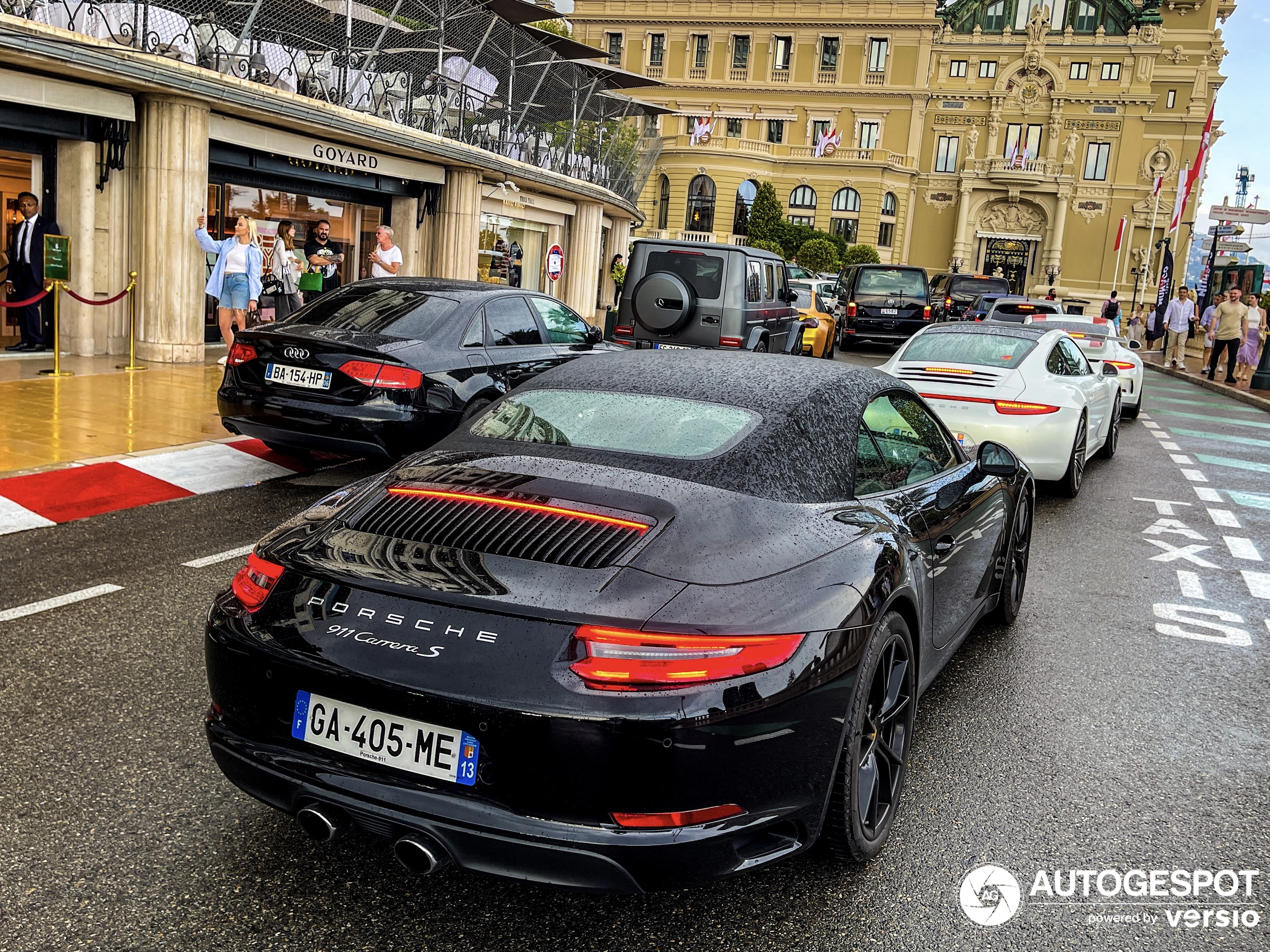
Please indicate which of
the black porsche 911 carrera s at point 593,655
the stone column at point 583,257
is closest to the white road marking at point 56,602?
the black porsche 911 carrera s at point 593,655

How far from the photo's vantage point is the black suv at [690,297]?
49.4ft

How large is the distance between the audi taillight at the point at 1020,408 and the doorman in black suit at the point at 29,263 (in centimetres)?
1084

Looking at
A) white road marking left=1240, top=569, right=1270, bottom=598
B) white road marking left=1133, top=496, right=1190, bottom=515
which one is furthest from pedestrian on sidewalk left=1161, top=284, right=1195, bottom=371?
white road marking left=1240, top=569, right=1270, bottom=598

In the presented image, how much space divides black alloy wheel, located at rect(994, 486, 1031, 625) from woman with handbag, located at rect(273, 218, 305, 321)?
1078cm

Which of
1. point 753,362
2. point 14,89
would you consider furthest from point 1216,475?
point 14,89

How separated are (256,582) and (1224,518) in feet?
28.9

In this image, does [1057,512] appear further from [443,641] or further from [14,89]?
[14,89]

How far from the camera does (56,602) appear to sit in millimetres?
5254

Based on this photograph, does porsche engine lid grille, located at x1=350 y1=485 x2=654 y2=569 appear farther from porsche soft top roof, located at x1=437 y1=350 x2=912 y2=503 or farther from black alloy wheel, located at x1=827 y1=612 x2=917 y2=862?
black alloy wheel, located at x1=827 y1=612 x2=917 y2=862

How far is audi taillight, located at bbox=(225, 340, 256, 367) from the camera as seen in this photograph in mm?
8117

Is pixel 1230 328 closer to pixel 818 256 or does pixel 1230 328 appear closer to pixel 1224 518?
pixel 1224 518

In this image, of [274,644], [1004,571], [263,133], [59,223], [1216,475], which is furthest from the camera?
[263,133]

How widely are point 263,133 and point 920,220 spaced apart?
7344 cm

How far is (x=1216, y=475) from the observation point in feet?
39.1
